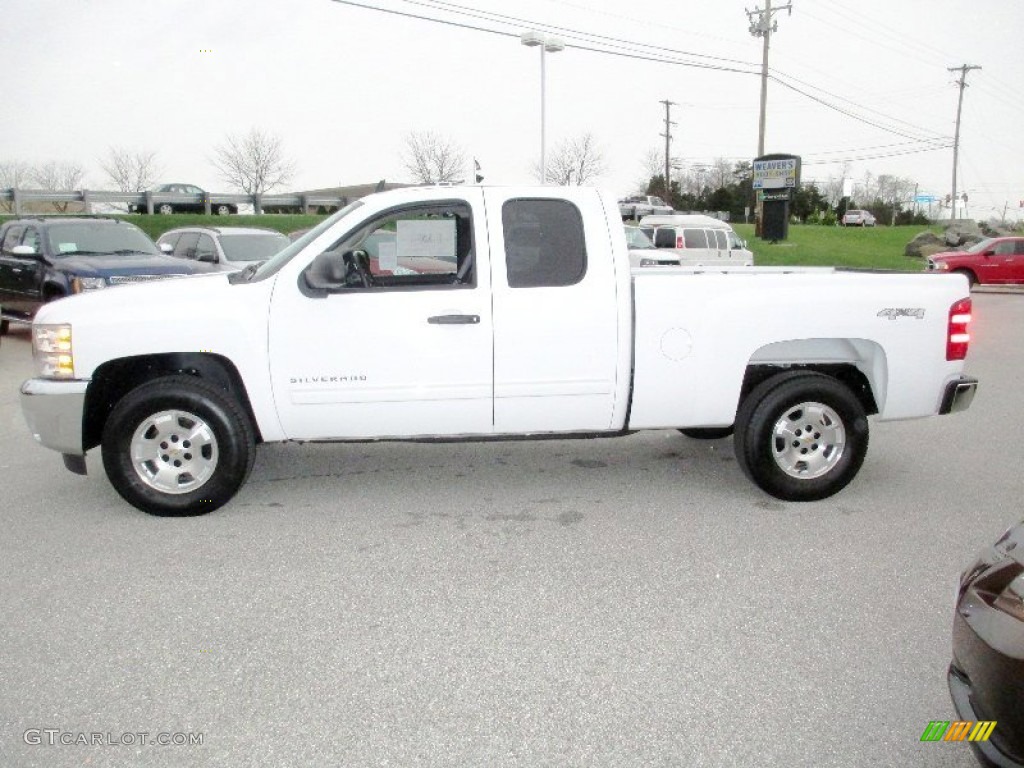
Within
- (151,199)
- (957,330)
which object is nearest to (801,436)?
(957,330)

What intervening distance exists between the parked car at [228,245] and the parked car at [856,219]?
6531 centimetres

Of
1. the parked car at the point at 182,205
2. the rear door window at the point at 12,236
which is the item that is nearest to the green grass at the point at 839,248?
the parked car at the point at 182,205

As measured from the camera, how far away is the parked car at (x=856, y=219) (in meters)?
71.1

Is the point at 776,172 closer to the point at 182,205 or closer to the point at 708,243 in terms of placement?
the point at 708,243

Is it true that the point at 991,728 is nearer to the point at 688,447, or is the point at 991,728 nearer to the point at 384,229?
the point at 384,229

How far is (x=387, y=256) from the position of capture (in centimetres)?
573

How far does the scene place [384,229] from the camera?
5.80m

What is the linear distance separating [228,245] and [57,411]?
9.03 meters

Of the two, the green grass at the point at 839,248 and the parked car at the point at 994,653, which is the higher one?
the green grass at the point at 839,248

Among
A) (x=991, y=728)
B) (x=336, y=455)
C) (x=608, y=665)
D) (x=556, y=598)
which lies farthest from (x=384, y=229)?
(x=991, y=728)

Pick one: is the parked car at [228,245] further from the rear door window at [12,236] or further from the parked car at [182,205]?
the parked car at [182,205]

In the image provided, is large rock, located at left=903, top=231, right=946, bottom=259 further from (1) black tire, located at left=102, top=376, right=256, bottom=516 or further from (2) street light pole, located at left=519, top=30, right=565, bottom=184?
(1) black tire, located at left=102, top=376, right=256, bottom=516

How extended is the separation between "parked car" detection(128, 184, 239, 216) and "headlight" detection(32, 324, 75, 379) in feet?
125

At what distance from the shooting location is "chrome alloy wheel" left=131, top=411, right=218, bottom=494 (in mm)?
5430
